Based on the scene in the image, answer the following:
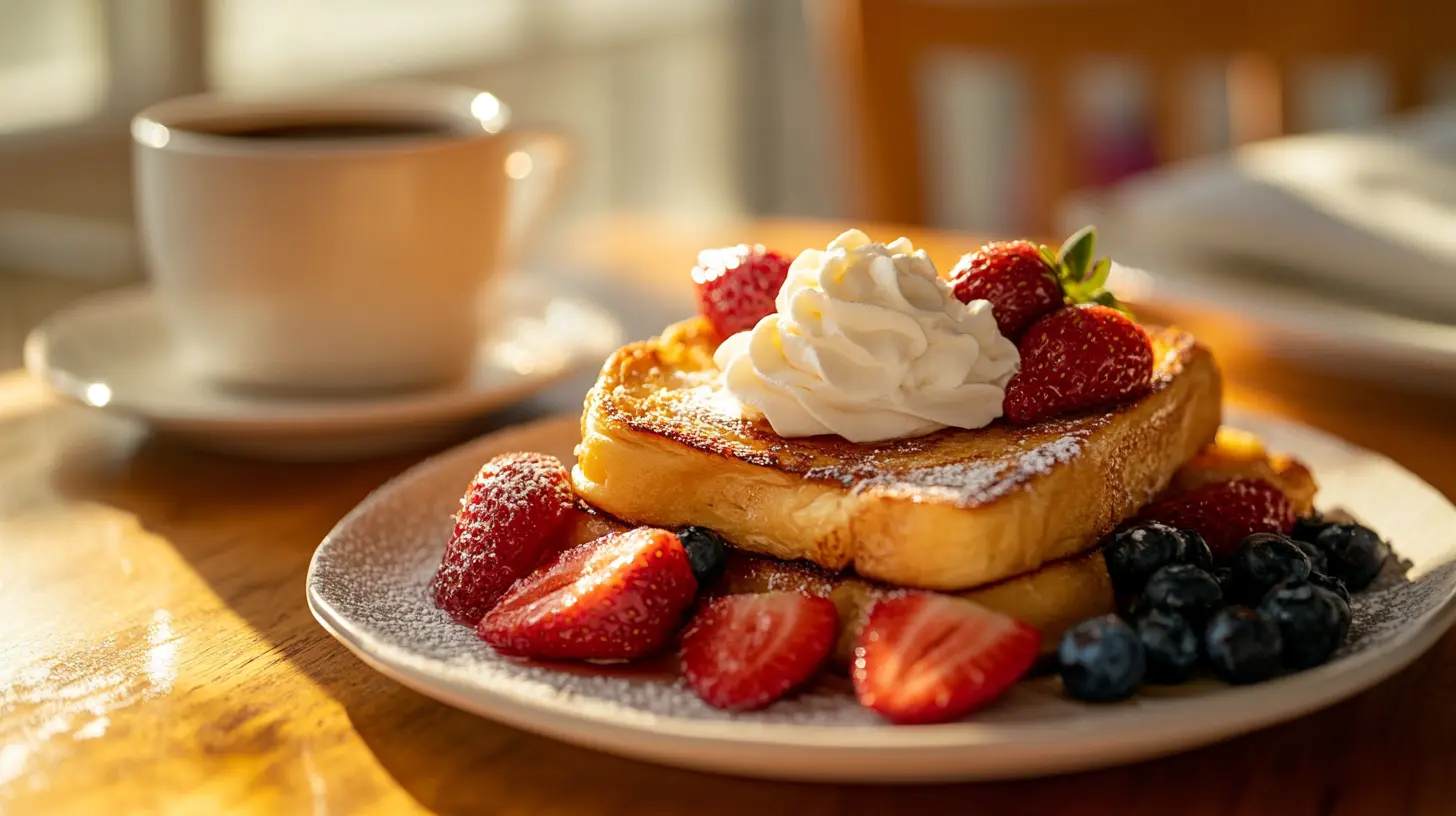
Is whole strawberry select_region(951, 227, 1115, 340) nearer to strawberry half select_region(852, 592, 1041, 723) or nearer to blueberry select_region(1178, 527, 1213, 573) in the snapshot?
blueberry select_region(1178, 527, 1213, 573)

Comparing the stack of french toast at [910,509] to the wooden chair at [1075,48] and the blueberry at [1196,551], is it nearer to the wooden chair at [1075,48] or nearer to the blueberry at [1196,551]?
the blueberry at [1196,551]

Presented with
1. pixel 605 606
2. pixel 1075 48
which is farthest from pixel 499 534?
pixel 1075 48

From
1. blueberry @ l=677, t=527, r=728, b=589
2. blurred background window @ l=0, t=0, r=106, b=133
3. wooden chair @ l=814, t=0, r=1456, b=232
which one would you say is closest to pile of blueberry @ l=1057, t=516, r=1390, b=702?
blueberry @ l=677, t=527, r=728, b=589

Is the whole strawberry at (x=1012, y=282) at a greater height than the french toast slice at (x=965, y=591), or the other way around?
the whole strawberry at (x=1012, y=282)

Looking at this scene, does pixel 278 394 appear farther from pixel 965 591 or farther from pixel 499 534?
pixel 965 591

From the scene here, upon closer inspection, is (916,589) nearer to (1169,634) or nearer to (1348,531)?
(1169,634)

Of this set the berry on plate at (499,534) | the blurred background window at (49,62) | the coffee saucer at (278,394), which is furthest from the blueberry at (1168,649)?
the blurred background window at (49,62)

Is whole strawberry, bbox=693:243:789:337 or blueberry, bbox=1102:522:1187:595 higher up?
whole strawberry, bbox=693:243:789:337
